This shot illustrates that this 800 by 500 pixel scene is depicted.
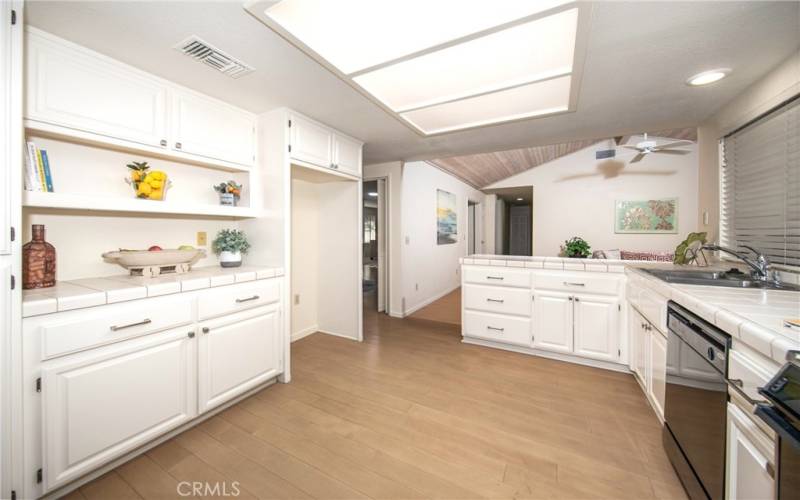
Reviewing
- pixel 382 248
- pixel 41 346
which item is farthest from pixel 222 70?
pixel 382 248

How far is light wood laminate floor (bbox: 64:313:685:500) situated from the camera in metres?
1.43

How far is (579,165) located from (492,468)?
6682 mm

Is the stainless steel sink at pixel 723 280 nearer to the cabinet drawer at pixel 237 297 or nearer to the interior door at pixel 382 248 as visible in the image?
the cabinet drawer at pixel 237 297

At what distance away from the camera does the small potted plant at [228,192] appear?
7.70 feet

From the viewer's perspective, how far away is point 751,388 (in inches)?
36.5

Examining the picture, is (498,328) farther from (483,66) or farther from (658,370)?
(483,66)

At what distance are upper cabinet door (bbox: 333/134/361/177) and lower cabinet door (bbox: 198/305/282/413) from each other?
1.50m

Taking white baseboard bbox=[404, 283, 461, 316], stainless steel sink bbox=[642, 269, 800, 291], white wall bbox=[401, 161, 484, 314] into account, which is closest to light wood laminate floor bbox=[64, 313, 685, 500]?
stainless steel sink bbox=[642, 269, 800, 291]

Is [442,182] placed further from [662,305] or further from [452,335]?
[662,305]

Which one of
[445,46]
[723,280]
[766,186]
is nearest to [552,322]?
[723,280]

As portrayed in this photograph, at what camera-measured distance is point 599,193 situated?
6.32m

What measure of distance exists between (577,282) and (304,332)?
2.92m

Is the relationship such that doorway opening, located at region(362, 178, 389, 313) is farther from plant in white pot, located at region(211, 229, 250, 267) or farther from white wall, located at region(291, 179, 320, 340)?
plant in white pot, located at region(211, 229, 250, 267)

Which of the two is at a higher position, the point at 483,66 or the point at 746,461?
the point at 483,66
